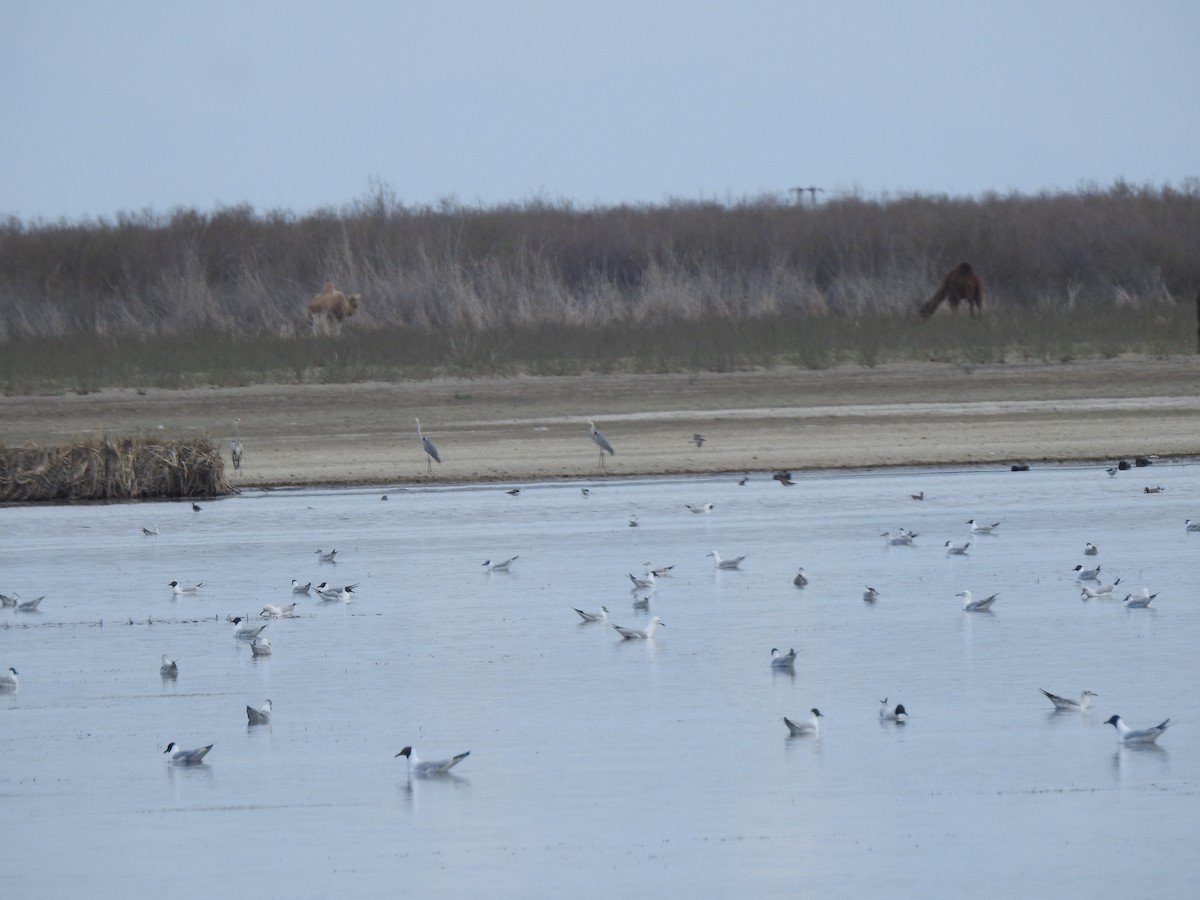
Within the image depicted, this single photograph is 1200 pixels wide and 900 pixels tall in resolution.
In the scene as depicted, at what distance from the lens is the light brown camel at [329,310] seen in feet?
95.7

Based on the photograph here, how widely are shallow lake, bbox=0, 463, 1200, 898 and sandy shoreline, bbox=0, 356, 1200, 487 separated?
130 inches

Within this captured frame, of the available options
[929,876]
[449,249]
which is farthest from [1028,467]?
[449,249]

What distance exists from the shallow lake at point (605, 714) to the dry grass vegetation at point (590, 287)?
32.5 feet

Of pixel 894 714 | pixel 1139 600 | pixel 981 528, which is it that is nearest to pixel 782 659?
pixel 894 714

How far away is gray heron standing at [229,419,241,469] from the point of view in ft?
61.2

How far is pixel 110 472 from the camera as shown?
1814 cm

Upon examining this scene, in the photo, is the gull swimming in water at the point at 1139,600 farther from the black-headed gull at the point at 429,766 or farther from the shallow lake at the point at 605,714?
the black-headed gull at the point at 429,766

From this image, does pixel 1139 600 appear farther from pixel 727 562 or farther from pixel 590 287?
pixel 590 287

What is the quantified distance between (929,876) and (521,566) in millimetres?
7284

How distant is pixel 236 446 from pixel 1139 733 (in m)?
12.6

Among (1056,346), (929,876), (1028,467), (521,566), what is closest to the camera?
(929,876)

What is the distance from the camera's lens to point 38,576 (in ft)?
44.1

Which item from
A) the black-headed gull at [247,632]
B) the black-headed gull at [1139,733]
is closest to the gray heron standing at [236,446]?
the black-headed gull at [247,632]

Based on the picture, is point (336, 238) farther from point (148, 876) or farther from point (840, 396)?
point (148, 876)
